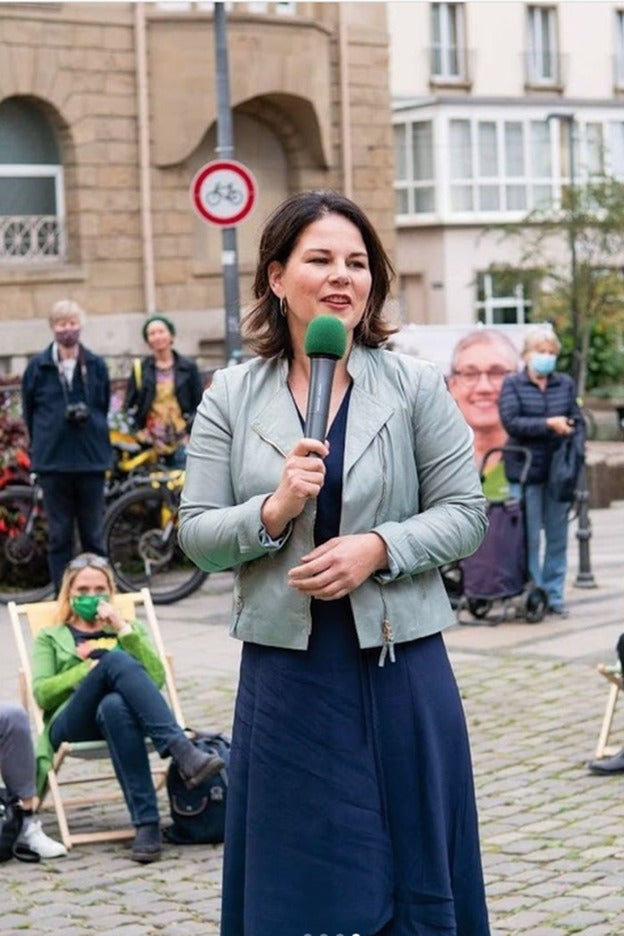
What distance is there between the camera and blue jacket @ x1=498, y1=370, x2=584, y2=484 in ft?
43.2

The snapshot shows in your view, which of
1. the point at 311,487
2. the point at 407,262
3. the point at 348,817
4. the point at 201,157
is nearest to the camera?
the point at 311,487

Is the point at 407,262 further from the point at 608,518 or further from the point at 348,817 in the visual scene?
the point at 348,817

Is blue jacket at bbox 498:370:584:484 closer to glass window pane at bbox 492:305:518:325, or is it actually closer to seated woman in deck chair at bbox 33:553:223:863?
seated woman in deck chair at bbox 33:553:223:863

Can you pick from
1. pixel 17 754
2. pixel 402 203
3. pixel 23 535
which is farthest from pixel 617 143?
pixel 17 754

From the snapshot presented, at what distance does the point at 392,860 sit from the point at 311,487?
839mm

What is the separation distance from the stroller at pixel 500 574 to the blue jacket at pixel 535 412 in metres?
0.09

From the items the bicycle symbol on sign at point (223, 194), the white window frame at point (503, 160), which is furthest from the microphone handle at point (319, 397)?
the white window frame at point (503, 160)

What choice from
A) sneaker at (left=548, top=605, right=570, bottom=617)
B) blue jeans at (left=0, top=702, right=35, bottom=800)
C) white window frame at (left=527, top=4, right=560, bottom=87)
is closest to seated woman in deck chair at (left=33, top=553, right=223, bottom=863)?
blue jeans at (left=0, top=702, right=35, bottom=800)

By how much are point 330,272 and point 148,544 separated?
10.6m

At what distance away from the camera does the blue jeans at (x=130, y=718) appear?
7590mm

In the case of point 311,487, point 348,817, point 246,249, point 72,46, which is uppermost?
point 72,46

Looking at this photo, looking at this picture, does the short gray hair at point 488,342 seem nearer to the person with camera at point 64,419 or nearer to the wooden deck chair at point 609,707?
the person with camera at point 64,419

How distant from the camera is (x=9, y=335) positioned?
96.3 ft

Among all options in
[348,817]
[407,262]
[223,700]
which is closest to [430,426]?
[348,817]
